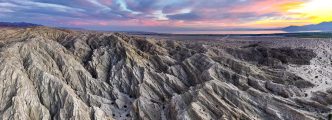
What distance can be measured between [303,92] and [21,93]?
223ft

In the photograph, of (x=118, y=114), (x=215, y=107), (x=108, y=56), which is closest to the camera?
(x=215, y=107)

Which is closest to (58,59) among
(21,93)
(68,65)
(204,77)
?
(68,65)

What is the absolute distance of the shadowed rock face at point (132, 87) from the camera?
66.2 meters

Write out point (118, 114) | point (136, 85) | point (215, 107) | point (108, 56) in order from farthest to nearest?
point (108, 56)
point (136, 85)
point (118, 114)
point (215, 107)

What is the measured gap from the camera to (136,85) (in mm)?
85812

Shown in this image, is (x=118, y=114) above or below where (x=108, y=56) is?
below

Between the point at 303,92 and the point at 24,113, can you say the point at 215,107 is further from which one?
the point at 24,113

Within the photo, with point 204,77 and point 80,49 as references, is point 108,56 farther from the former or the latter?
point 204,77

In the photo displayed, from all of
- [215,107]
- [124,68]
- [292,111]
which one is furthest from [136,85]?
[292,111]

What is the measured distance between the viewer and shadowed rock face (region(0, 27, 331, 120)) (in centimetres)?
6619

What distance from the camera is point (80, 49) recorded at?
108m

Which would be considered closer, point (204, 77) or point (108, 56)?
point (204, 77)

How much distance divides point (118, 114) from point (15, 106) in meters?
21.9

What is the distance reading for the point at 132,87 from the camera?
85625 mm
